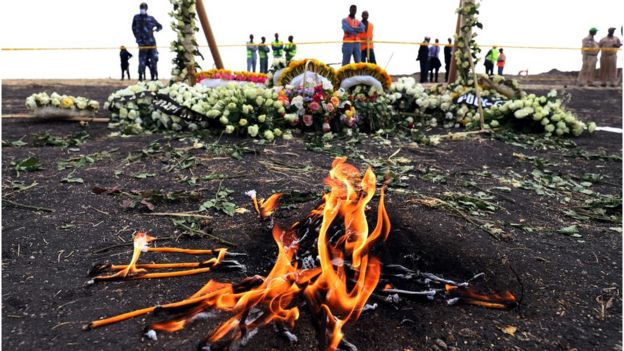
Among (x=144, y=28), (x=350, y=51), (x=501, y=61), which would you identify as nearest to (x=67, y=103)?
(x=144, y=28)

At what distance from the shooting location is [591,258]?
→ 309cm

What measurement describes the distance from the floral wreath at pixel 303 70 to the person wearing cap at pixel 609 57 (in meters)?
12.6

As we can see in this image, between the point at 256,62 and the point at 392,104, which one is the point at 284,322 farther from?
the point at 256,62

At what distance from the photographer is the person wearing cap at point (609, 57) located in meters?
17.0

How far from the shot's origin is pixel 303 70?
8.03 meters

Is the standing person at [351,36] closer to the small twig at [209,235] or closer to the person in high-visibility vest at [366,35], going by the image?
the person in high-visibility vest at [366,35]

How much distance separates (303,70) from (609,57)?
14.1 meters

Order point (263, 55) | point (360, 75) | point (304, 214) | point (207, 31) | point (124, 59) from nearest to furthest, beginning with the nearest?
1. point (304, 214)
2. point (360, 75)
3. point (207, 31)
4. point (124, 59)
5. point (263, 55)

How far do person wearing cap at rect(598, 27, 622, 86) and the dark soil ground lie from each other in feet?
43.0

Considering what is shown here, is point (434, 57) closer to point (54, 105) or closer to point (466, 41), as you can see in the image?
point (466, 41)

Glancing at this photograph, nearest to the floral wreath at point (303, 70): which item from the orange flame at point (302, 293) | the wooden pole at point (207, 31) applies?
the wooden pole at point (207, 31)

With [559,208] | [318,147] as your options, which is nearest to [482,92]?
[318,147]

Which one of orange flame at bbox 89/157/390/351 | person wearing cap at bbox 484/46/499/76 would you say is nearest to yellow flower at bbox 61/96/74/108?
orange flame at bbox 89/157/390/351

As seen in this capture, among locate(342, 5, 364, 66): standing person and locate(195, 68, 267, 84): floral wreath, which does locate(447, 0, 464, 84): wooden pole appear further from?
locate(195, 68, 267, 84): floral wreath
